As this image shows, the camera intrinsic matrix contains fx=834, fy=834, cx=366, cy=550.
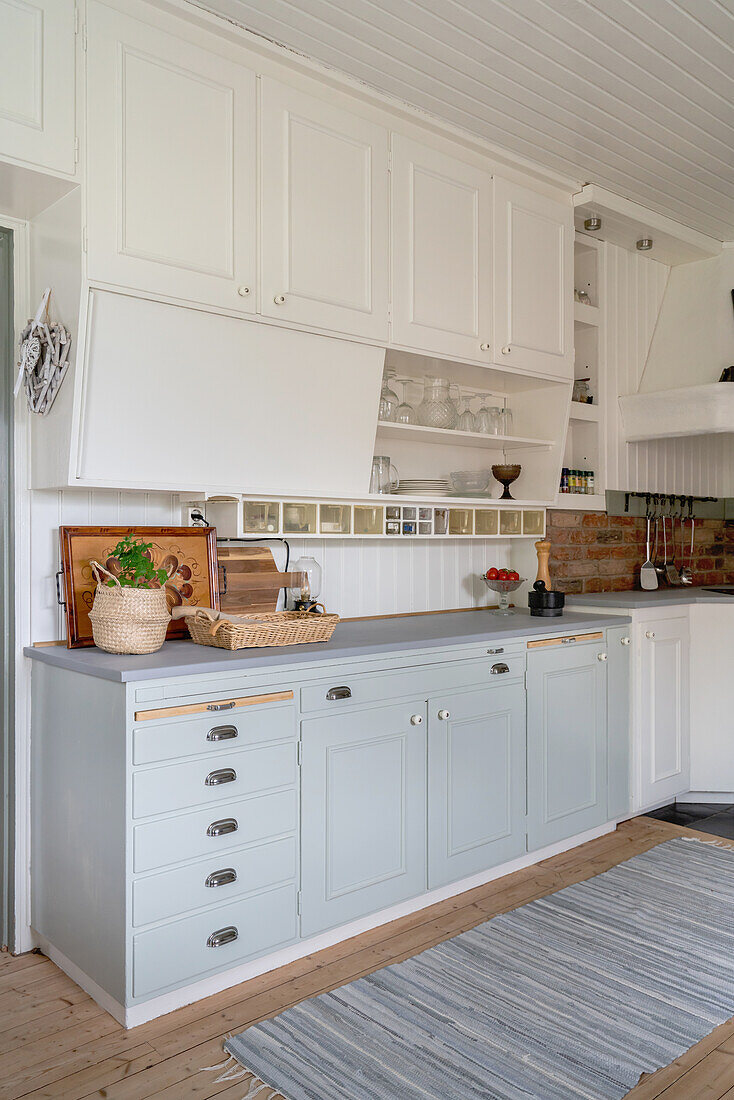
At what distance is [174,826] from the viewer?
209cm

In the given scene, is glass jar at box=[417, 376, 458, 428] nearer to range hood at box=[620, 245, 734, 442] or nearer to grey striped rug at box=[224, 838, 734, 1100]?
range hood at box=[620, 245, 734, 442]

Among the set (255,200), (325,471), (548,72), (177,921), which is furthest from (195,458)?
(548,72)

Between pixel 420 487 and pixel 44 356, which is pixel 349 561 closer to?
pixel 420 487

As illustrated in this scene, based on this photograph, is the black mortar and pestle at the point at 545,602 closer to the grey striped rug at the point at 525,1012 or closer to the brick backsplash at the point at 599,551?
the brick backsplash at the point at 599,551

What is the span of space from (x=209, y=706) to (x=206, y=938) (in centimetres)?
60

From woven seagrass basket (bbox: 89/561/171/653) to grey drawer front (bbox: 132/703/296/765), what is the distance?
0.95ft

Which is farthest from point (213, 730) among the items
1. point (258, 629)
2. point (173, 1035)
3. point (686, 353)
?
point (686, 353)

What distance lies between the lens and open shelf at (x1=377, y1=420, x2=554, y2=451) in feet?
10.4

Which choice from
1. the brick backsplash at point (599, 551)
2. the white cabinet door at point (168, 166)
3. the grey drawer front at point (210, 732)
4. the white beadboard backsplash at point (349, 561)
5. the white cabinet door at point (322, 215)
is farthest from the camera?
the brick backsplash at point (599, 551)

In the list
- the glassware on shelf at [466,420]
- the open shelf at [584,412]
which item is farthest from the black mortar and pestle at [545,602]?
the open shelf at [584,412]

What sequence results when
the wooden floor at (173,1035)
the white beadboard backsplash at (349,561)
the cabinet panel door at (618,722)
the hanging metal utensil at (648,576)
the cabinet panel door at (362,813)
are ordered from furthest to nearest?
the hanging metal utensil at (648,576)
the cabinet panel door at (618,722)
the white beadboard backsplash at (349,561)
the cabinet panel door at (362,813)
the wooden floor at (173,1035)

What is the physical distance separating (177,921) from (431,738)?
3.20ft

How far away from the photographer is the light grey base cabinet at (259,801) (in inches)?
81.0

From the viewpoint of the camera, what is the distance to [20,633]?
8.15 feet
